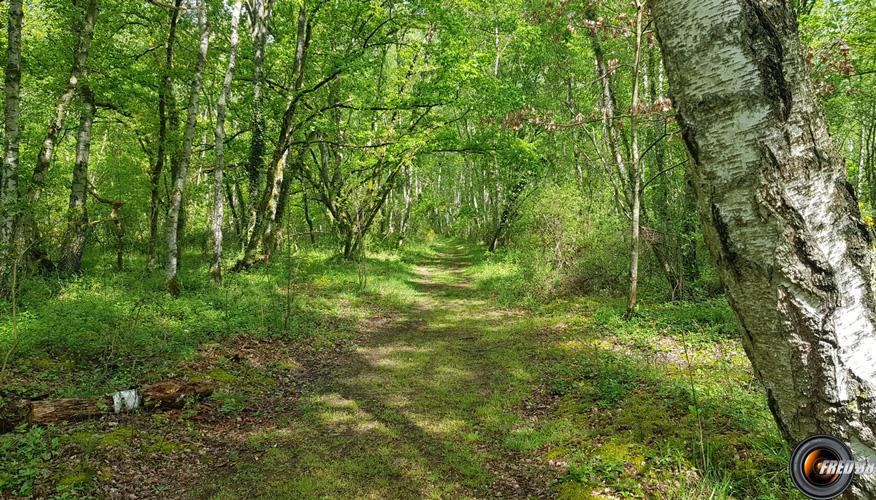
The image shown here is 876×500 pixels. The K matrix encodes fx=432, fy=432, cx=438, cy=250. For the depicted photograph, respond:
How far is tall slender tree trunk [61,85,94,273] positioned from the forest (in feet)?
0.24

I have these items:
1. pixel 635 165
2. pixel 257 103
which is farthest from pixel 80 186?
pixel 635 165

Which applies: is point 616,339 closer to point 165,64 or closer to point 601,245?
point 601,245

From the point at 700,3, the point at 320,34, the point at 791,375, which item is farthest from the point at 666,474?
the point at 320,34

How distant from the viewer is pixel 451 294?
14148 mm

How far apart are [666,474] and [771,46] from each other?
351 centimetres

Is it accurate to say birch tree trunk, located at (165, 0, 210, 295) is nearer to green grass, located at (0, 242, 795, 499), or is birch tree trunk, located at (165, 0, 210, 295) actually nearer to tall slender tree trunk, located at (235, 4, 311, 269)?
green grass, located at (0, 242, 795, 499)

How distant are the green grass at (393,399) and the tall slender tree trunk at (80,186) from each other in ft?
4.98

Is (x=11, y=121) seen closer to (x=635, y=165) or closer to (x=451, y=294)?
(x=451, y=294)

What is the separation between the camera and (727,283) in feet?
5.46

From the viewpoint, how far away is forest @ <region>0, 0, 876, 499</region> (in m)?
1.54

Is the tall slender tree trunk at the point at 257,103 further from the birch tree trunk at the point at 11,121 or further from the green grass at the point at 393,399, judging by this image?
the birch tree trunk at the point at 11,121

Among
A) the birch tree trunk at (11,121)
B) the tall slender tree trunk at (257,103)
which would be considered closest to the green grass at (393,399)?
the birch tree trunk at (11,121)

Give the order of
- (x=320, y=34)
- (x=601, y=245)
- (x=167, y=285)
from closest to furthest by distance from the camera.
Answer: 1. (x=167, y=285)
2. (x=601, y=245)
3. (x=320, y=34)

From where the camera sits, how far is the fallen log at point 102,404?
442 centimetres
